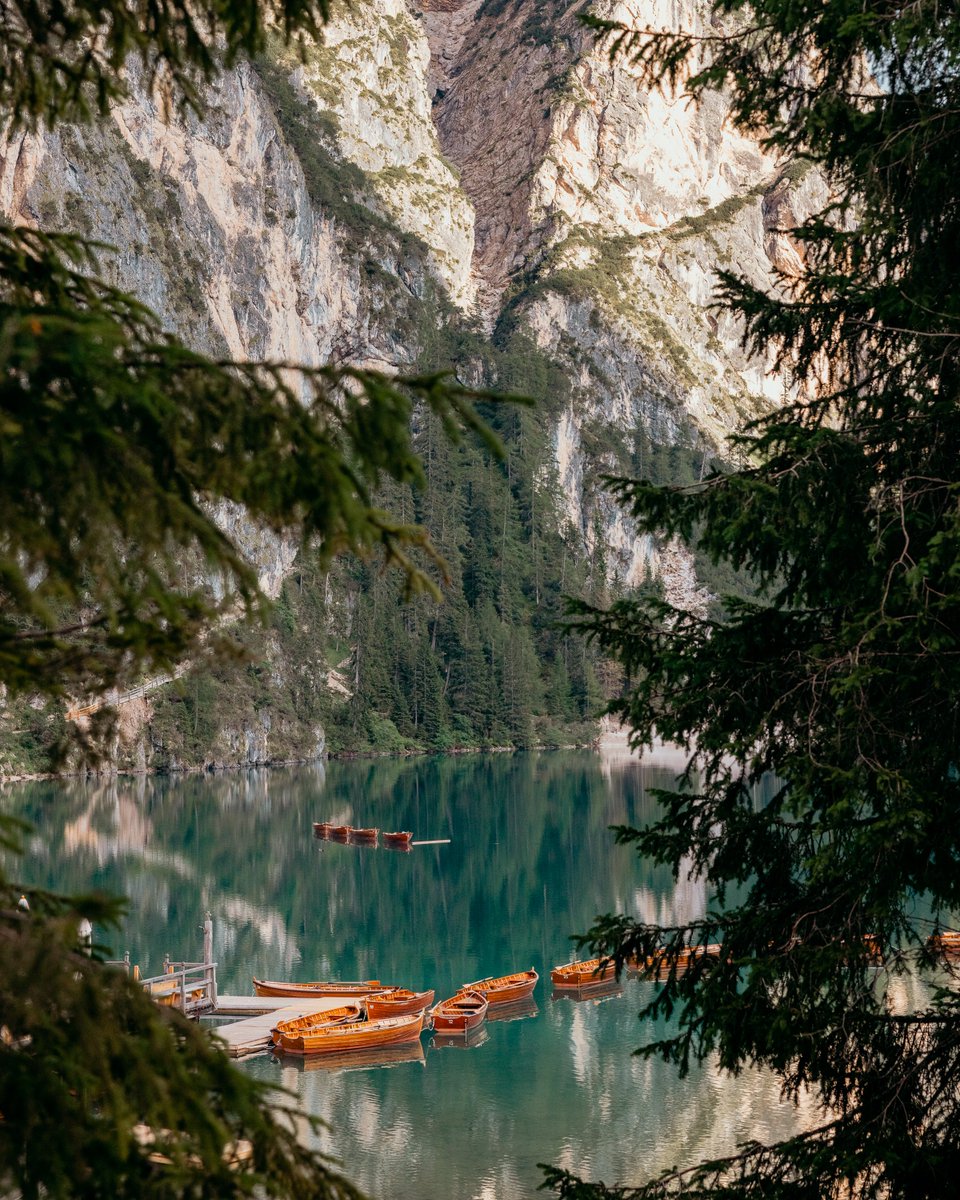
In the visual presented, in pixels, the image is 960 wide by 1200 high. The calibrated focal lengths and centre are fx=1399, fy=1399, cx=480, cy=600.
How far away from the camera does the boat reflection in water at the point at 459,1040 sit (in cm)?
2942

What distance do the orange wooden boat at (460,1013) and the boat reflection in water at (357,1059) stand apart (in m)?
1.05

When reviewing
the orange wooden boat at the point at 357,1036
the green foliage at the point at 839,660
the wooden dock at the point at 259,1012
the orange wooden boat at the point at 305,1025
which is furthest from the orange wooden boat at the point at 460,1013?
the green foliage at the point at 839,660

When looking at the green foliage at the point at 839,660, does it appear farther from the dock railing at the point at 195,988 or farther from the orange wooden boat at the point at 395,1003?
the orange wooden boat at the point at 395,1003

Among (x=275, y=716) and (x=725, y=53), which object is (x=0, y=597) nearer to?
(x=725, y=53)

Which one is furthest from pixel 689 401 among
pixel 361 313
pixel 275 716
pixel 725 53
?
pixel 725 53

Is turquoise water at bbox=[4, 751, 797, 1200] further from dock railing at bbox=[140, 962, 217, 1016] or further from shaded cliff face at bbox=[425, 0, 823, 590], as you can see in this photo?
shaded cliff face at bbox=[425, 0, 823, 590]

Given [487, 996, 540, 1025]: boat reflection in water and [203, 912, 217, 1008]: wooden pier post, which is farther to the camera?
[487, 996, 540, 1025]: boat reflection in water

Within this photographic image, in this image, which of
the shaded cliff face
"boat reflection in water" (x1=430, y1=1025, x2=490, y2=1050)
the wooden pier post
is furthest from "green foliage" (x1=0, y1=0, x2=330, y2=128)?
the shaded cliff face

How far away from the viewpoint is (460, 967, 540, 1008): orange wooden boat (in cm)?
3234

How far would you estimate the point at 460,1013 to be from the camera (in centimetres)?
3023

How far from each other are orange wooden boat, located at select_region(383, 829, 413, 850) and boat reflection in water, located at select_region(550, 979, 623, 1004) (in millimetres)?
23327

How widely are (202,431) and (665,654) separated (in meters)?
4.44

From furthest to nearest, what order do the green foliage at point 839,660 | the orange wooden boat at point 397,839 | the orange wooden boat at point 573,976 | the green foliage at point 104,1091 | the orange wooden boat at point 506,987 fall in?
the orange wooden boat at point 397,839 → the orange wooden boat at point 573,976 → the orange wooden boat at point 506,987 → the green foliage at point 839,660 → the green foliage at point 104,1091

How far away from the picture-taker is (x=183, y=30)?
4.74m
